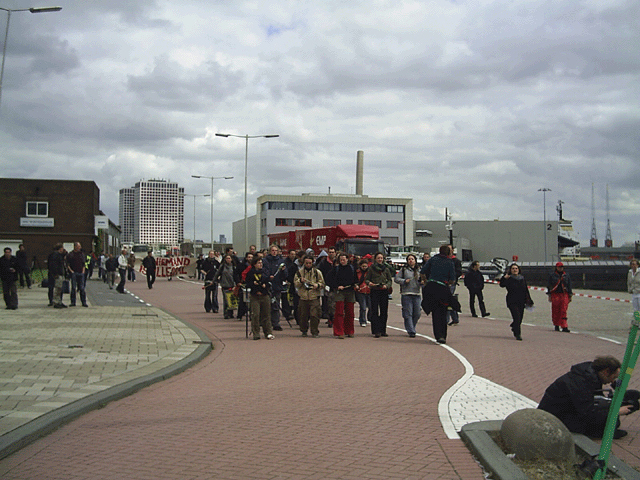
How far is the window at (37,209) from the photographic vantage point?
193 ft

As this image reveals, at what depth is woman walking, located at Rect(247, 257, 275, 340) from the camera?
13.5 meters

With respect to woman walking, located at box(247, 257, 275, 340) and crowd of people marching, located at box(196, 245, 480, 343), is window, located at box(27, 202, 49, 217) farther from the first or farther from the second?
woman walking, located at box(247, 257, 275, 340)

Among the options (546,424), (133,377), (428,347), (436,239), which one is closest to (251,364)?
(133,377)

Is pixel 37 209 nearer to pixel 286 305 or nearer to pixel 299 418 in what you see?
pixel 286 305

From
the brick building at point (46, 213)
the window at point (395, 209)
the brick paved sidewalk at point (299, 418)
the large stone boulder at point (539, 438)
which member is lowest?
the brick paved sidewalk at point (299, 418)

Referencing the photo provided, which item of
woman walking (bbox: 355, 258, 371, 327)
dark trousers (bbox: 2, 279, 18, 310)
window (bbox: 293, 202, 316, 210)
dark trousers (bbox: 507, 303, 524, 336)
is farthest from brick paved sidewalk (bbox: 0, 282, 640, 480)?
window (bbox: 293, 202, 316, 210)

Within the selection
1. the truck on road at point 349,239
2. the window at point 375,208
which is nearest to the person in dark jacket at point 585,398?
the truck on road at point 349,239

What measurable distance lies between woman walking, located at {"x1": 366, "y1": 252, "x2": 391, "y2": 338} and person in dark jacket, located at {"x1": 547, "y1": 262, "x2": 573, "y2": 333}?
440cm

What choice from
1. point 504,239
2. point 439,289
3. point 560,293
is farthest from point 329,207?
point 439,289

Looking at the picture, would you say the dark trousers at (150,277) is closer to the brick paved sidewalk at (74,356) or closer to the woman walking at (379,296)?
the brick paved sidewalk at (74,356)

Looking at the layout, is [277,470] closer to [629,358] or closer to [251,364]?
[629,358]

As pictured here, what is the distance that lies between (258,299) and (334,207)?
88803 mm

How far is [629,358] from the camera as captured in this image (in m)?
4.09

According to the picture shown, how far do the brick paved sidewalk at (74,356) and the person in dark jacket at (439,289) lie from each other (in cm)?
457
